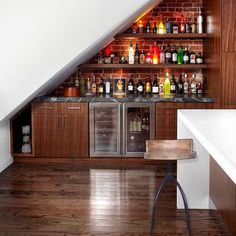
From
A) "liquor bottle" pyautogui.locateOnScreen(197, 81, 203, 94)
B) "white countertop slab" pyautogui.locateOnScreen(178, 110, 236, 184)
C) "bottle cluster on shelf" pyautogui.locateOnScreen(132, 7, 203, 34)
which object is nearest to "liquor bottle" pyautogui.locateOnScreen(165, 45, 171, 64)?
"bottle cluster on shelf" pyautogui.locateOnScreen(132, 7, 203, 34)

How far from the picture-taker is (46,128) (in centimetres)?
586

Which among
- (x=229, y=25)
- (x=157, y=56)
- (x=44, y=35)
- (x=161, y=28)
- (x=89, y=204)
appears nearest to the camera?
(x=89, y=204)

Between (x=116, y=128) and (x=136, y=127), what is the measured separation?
26 cm

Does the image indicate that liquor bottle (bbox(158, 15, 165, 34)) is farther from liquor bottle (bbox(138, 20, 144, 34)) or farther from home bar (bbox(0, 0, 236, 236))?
liquor bottle (bbox(138, 20, 144, 34))

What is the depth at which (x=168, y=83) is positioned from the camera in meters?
6.38

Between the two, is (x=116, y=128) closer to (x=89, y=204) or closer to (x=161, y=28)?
(x=161, y=28)

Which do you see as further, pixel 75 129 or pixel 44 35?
pixel 75 129

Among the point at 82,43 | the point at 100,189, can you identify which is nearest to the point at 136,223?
the point at 100,189

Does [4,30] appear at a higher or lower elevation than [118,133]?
higher

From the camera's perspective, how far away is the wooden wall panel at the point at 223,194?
10.7 ft

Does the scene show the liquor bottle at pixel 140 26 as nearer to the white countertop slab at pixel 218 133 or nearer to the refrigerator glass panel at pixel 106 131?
the refrigerator glass panel at pixel 106 131

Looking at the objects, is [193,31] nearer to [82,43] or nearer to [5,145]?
[82,43]

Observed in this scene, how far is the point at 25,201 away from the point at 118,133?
1.89 meters

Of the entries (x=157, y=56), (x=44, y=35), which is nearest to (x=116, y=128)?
(x=157, y=56)
